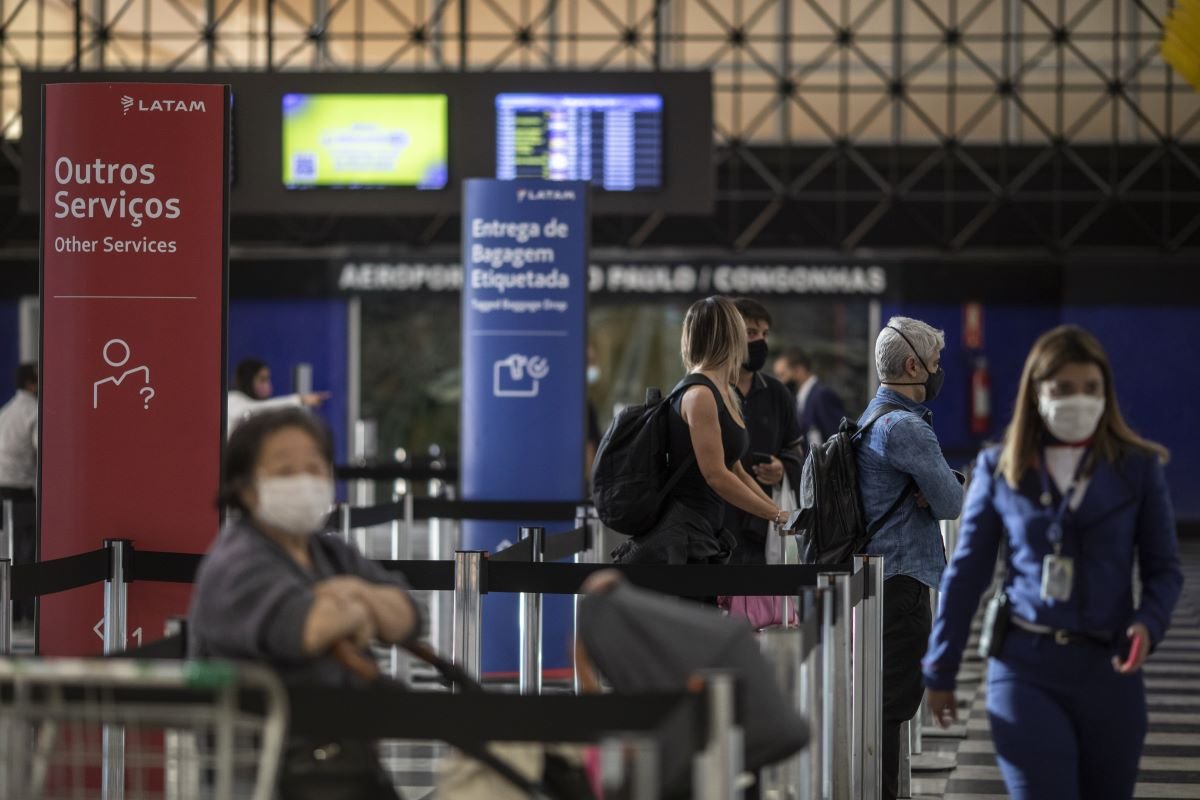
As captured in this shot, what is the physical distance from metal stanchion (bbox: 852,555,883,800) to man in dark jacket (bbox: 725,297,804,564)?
4.07 feet

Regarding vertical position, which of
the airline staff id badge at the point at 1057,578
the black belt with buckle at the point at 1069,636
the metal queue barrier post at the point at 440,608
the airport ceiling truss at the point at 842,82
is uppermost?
the airport ceiling truss at the point at 842,82

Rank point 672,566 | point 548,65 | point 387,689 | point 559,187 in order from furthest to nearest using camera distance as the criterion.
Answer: point 548,65 → point 559,187 → point 672,566 → point 387,689

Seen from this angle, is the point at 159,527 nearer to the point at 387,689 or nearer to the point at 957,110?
the point at 387,689

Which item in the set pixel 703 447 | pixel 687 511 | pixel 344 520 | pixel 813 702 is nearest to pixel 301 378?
pixel 344 520

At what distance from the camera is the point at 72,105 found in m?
6.52

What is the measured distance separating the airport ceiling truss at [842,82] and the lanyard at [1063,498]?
59.7ft

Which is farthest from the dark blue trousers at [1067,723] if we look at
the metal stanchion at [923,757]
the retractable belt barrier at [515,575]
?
the metal stanchion at [923,757]

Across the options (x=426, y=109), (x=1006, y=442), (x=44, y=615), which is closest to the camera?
(x=1006, y=442)

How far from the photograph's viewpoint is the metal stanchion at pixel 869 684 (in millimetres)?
5934

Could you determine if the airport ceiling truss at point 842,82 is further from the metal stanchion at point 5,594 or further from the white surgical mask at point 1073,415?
the white surgical mask at point 1073,415

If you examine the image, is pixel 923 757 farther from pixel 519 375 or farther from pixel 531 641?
pixel 519 375

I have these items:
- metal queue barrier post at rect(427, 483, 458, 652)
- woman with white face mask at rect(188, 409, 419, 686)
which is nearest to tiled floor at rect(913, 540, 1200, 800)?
metal queue barrier post at rect(427, 483, 458, 652)

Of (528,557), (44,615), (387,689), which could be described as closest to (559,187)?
(528,557)

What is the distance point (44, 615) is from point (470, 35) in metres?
17.5
